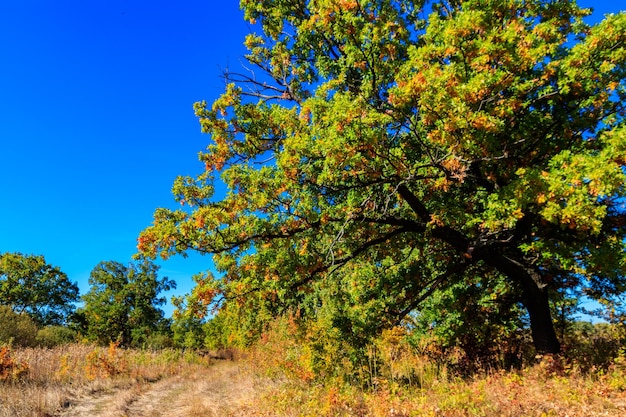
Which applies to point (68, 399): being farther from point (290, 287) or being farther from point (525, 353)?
point (525, 353)

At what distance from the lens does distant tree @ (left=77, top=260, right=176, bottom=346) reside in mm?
46594

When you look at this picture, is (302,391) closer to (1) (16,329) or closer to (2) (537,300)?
(2) (537,300)

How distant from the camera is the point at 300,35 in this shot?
1041 centimetres

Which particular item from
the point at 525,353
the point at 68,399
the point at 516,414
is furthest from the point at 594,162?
the point at 68,399

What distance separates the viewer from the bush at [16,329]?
22.2m

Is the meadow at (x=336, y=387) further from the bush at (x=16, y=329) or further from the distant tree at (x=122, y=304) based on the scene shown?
the distant tree at (x=122, y=304)

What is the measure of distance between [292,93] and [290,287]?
6.27m

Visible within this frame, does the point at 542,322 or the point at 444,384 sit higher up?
the point at 542,322

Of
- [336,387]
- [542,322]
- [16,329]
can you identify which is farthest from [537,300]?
[16,329]

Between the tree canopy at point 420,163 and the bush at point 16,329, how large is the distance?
21300 mm

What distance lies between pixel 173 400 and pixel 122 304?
41530 mm

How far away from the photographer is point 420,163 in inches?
311

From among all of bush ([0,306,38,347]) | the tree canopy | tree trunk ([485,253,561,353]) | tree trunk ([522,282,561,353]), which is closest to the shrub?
the tree canopy

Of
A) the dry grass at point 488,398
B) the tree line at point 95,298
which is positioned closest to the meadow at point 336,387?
the dry grass at point 488,398
